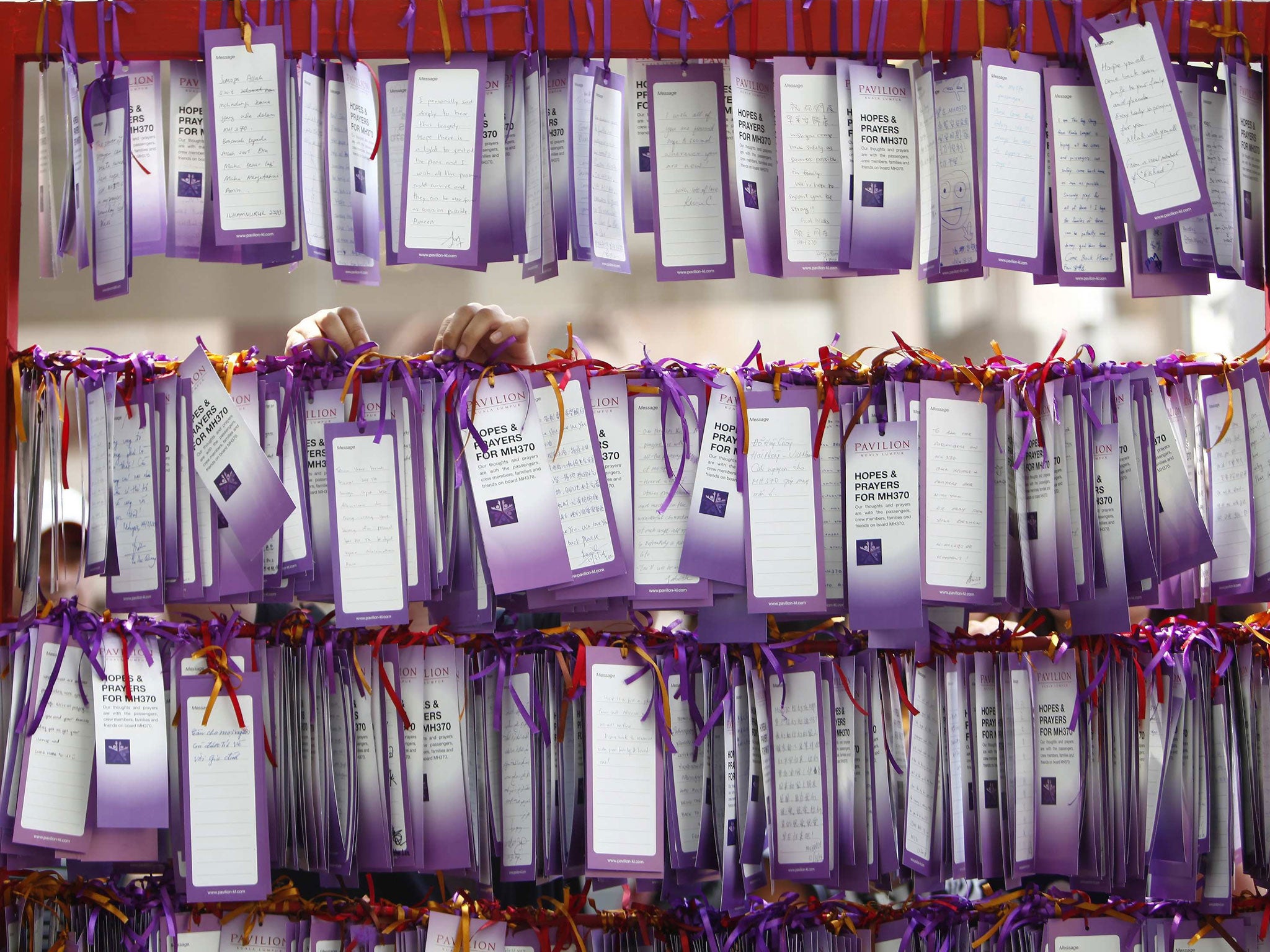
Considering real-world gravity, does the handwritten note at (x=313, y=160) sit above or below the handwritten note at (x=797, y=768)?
above

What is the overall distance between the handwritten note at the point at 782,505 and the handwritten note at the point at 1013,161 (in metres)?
0.30

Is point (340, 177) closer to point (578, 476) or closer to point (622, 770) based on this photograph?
point (578, 476)

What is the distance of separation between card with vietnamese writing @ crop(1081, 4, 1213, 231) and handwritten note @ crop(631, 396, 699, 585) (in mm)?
555

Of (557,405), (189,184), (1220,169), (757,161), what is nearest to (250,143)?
(189,184)

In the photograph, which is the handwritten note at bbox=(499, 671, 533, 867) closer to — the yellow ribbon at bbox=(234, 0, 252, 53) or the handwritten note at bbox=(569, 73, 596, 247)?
the handwritten note at bbox=(569, 73, 596, 247)

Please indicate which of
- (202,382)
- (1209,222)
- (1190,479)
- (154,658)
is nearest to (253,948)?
(154,658)

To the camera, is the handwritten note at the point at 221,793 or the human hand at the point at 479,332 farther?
the human hand at the point at 479,332

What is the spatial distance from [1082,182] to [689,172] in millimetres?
455

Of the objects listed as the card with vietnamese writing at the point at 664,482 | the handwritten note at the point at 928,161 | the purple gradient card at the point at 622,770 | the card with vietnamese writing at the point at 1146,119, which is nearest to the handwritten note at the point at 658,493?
the card with vietnamese writing at the point at 664,482

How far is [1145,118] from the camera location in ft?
3.95

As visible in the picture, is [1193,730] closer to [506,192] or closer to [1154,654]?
[1154,654]

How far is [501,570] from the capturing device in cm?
116

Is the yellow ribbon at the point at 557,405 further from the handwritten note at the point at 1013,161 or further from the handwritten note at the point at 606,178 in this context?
the handwritten note at the point at 1013,161

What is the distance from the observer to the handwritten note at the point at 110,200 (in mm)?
1199
